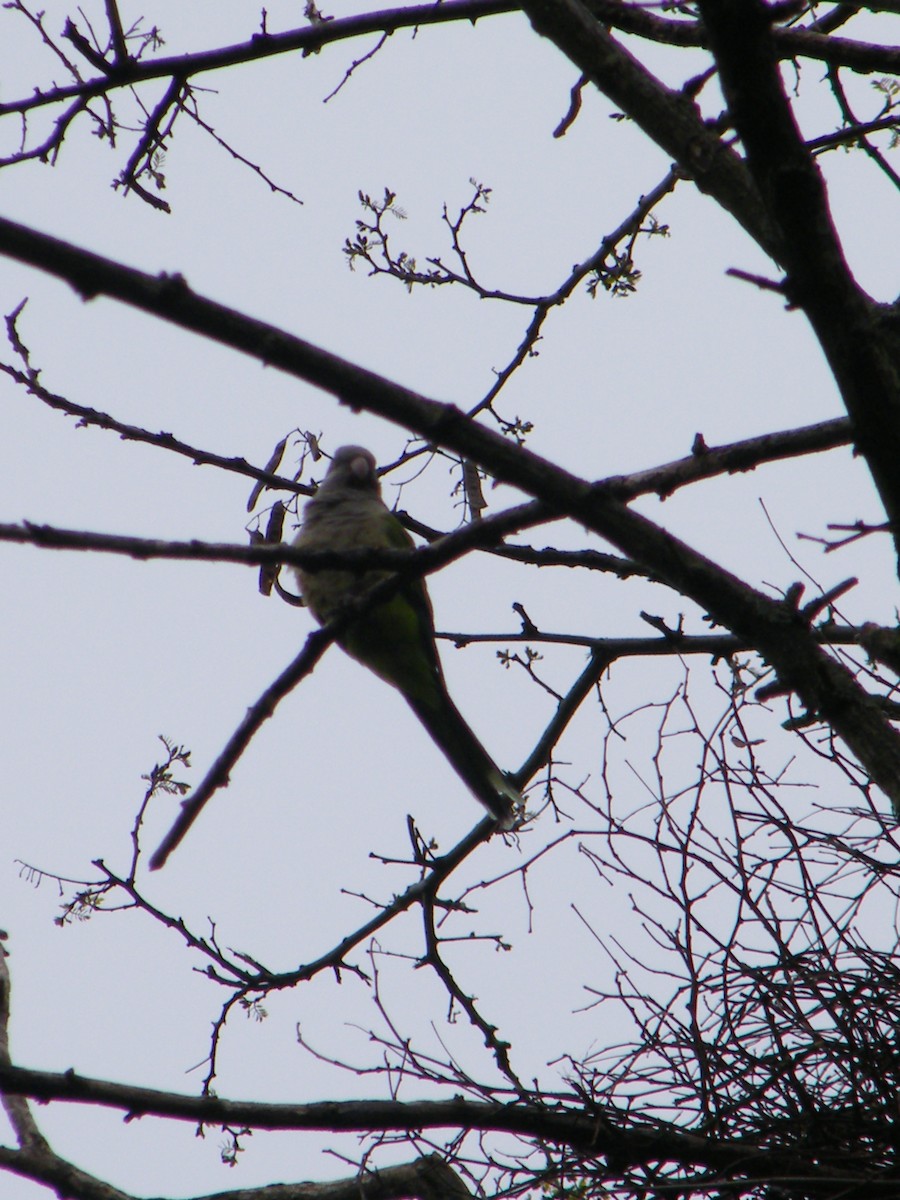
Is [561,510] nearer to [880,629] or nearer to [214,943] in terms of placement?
[880,629]

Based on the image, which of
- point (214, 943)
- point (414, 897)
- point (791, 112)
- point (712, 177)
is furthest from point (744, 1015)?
point (791, 112)

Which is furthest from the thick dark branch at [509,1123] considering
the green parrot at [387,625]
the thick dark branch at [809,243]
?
the green parrot at [387,625]

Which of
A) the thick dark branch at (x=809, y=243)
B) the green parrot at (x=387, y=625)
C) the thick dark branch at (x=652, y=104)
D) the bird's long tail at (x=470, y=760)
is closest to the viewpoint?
the thick dark branch at (x=809, y=243)

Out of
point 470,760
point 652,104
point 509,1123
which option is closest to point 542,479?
point 652,104

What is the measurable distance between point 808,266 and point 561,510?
1.64 ft

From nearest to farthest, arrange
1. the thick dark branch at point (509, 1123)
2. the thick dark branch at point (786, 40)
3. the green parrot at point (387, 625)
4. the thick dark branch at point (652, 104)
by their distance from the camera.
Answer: the thick dark branch at point (652, 104) → the thick dark branch at point (509, 1123) → the thick dark branch at point (786, 40) → the green parrot at point (387, 625)

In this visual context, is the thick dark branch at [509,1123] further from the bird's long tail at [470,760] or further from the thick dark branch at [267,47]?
the thick dark branch at [267,47]

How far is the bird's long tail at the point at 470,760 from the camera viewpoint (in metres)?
4.46

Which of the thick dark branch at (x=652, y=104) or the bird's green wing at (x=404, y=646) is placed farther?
the bird's green wing at (x=404, y=646)

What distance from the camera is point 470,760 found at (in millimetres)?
4852

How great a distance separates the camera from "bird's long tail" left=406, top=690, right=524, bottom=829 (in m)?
4.46

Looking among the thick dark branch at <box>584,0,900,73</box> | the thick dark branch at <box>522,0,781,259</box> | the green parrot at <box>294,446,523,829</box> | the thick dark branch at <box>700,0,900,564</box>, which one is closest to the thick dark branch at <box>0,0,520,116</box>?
the thick dark branch at <box>584,0,900,73</box>

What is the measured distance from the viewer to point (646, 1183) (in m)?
2.83

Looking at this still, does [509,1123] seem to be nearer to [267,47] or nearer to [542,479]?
[542,479]
